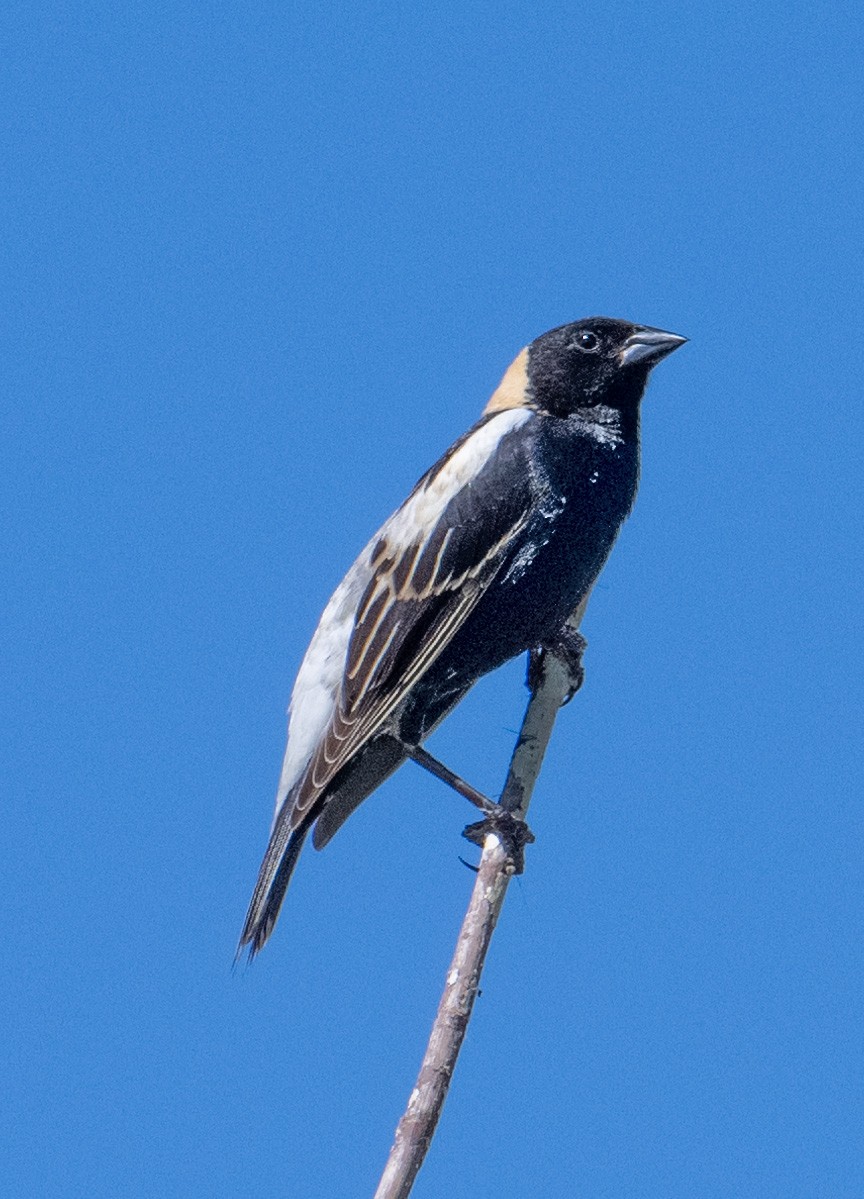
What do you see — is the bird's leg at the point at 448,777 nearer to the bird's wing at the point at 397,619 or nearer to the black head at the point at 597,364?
the bird's wing at the point at 397,619

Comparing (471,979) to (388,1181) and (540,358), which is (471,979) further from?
(540,358)

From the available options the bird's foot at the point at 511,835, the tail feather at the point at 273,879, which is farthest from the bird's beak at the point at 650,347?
the tail feather at the point at 273,879

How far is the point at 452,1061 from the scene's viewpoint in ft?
11.6

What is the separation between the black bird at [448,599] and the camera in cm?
532

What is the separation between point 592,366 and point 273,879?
2.13 m

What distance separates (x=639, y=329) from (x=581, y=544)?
0.95 metres

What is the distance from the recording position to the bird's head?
5.82 m

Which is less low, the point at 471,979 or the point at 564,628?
the point at 564,628

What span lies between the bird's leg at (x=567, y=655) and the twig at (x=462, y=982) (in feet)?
2.81

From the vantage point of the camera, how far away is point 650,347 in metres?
5.82

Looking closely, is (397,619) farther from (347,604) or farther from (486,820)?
(486,820)

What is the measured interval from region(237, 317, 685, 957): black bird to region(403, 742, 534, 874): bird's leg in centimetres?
7

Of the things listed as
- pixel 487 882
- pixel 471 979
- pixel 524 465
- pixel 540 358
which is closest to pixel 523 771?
pixel 487 882

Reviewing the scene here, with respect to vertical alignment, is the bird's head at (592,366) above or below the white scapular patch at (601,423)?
above
